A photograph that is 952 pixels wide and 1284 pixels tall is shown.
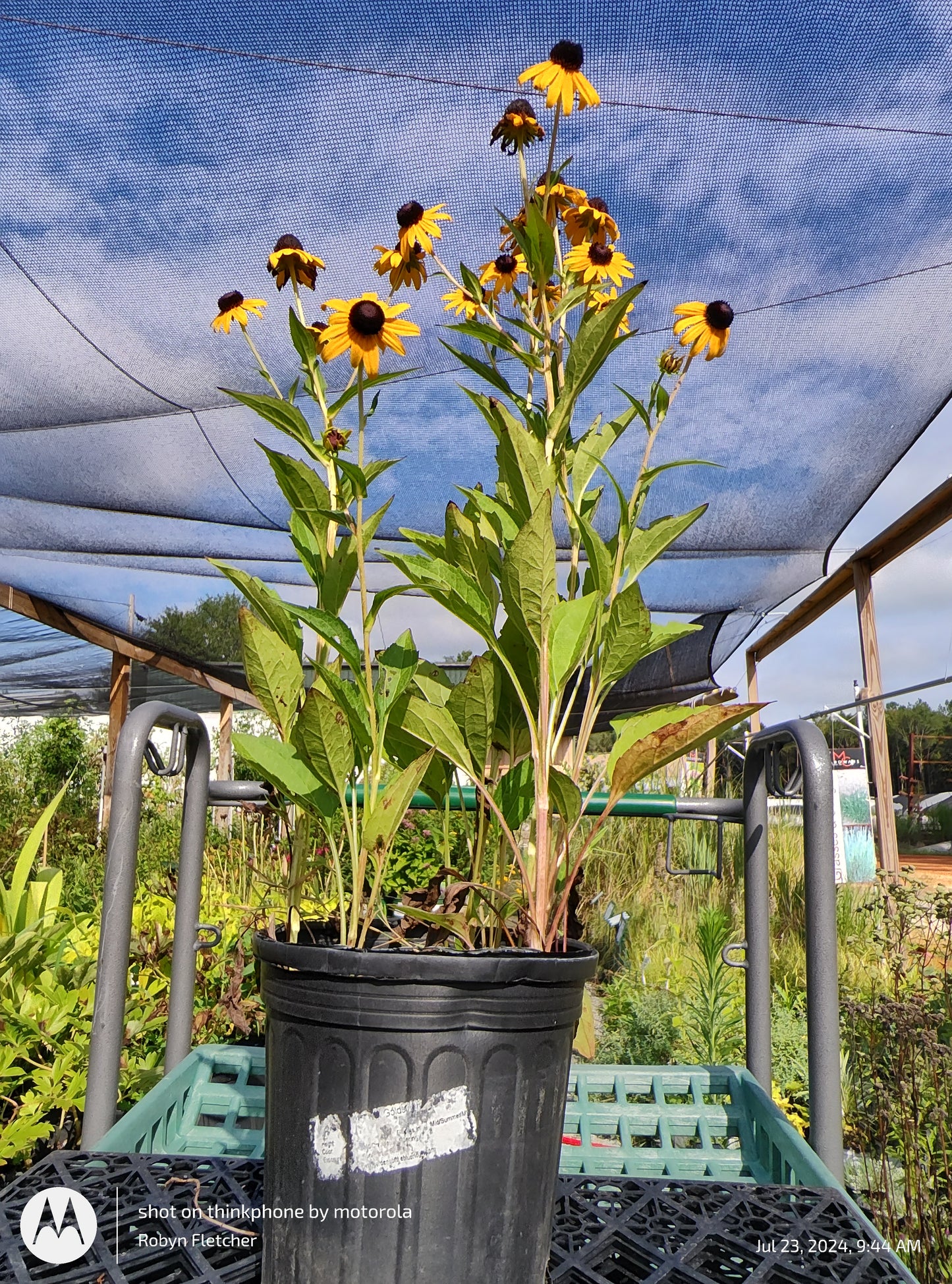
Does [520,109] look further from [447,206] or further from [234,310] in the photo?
[447,206]

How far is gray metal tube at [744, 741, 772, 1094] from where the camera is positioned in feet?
3.89

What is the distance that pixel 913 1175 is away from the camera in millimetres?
1740

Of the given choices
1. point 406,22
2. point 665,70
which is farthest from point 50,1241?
point 665,70

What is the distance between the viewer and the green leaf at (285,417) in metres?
0.79

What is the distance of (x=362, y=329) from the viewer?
90 centimetres

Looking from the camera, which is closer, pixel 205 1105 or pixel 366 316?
pixel 366 316

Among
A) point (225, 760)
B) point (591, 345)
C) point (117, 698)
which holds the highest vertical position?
point (117, 698)

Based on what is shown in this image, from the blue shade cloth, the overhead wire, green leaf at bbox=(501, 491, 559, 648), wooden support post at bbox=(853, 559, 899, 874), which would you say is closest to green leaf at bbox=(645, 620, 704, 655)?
green leaf at bbox=(501, 491, 559, 648)

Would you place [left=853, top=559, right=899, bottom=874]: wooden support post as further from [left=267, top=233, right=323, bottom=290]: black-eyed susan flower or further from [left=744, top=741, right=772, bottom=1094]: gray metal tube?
[left=267, top=233, right=323, bottom=290]: black-eyed susan flower

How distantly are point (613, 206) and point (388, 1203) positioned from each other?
260cm

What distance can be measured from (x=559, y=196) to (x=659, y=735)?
0.59 m

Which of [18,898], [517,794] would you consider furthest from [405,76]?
[18,898]

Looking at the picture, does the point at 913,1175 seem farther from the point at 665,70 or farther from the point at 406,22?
the point at 406,22

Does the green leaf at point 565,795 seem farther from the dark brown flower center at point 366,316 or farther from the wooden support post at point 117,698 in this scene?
the wooden support post at point 117,698
